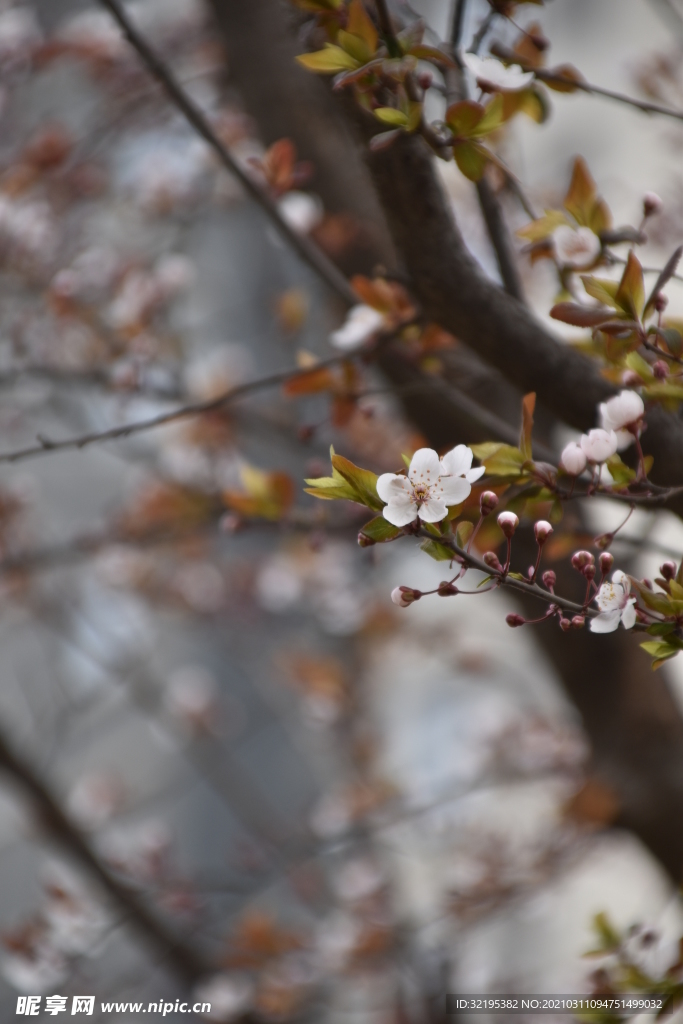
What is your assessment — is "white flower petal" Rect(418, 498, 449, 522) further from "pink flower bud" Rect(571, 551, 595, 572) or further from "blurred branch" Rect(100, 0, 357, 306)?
"blurred branch" Rect(100, 0, 357, 306)

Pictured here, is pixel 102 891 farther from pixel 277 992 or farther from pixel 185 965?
pixel 277 992

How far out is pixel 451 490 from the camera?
0.39m

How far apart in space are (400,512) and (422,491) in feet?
0.06

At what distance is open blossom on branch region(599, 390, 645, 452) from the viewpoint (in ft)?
1.40

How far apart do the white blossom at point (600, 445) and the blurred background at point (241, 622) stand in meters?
0.18

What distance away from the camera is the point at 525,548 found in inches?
37.4

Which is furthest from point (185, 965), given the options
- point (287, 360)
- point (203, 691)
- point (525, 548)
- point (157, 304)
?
point (287, 360)

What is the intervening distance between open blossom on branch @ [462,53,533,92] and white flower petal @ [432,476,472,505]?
0.86ft

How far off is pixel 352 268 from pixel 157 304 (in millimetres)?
309

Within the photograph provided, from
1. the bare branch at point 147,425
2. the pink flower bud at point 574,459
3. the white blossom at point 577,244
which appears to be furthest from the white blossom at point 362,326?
the pink flower bud at point 574,459

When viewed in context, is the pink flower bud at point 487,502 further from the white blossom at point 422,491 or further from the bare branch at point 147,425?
the bare branch at point 147,425

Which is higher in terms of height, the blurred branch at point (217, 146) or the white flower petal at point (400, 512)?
the blurred branch at point (217, 146)

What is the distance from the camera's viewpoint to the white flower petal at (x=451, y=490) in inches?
15.2

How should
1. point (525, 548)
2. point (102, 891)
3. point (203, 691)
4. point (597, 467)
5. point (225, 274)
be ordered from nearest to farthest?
point (597, 467) → point (525, 548) → point (102, 891) → point (203, 691) → point (225, 274)
